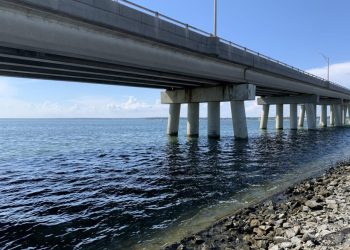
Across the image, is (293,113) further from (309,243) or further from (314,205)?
(309,243)

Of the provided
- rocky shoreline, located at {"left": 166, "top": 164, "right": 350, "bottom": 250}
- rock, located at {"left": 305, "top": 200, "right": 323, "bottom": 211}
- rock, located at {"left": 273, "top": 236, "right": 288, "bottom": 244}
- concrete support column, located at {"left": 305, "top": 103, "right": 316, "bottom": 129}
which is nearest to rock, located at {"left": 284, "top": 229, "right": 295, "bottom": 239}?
rocky shoreline, located at {"left": 166, "top": 164, "right": 350, "bottom": 250}

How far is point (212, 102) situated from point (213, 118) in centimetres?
220

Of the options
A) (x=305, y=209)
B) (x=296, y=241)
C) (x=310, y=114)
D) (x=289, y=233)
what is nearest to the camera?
(x=296, y=241)

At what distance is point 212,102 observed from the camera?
43.7 m

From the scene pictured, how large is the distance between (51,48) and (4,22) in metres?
2.85

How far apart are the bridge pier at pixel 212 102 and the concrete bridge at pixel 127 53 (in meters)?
0.12

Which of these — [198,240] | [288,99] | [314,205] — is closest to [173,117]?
[288,99]

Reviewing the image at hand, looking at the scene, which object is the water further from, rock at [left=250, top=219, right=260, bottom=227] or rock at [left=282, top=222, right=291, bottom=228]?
rock at [left=282, top=222, right=291, bottom=228]

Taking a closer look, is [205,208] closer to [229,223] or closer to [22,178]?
[229,223]

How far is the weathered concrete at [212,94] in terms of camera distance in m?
38.8

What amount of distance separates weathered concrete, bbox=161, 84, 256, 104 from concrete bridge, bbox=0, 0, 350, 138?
4.7 inches

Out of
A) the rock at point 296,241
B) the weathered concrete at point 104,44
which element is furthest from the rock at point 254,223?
the weathered concrete at point 104,44

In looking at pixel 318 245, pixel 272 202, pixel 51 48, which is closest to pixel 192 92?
pixel 51 48

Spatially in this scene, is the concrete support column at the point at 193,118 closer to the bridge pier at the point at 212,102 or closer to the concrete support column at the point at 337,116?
the bridge pier at the point at 212,102
